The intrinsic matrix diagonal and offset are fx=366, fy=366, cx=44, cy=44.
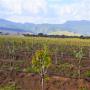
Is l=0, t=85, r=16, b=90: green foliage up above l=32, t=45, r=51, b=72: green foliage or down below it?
below

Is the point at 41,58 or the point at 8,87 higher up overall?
the point at 41,58

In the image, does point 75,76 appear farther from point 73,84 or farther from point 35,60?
point 35,60

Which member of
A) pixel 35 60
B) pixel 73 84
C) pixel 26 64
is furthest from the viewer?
pixel 26 64

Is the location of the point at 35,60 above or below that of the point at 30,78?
above

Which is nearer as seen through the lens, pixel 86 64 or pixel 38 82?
pixel 38 82

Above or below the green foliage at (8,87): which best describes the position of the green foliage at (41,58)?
above

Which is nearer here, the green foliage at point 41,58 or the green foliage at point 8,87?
the green foliage at point 41,58

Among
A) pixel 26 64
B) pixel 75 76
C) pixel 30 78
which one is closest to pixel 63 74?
pixel 75 76

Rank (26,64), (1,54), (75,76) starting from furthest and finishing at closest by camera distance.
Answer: (1,54) → (26,64) → (75,76)

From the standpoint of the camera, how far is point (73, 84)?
64750 millimetres

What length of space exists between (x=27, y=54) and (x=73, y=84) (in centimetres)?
3644

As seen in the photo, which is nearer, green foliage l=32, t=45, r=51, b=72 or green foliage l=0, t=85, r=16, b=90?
green foliage l=32, t=45, r=51, b=72

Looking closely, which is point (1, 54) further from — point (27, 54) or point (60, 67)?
point (60, 67)

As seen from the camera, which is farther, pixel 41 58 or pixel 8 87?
pixel 8 87
